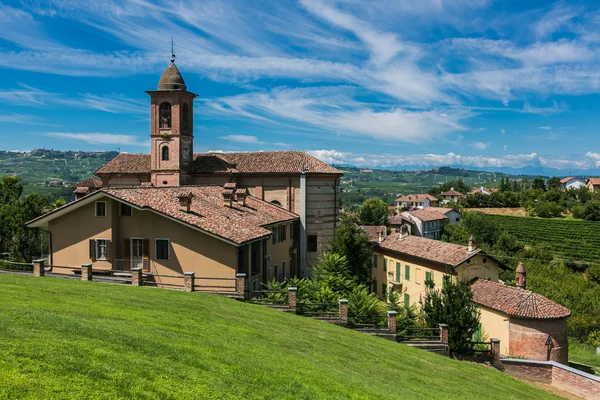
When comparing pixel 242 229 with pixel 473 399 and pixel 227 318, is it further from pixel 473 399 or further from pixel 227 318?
pixel 473 399

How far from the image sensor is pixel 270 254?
30734mm

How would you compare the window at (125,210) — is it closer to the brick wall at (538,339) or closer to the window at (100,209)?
the window at (100,209)

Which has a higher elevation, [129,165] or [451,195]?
[129,165]

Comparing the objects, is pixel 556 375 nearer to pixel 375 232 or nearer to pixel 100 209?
pixel 100 209

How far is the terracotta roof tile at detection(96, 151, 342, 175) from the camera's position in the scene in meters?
38.2

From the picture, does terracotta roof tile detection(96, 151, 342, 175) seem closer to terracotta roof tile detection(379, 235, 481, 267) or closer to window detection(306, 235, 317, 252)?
window detection(306, 235, 317, 252)

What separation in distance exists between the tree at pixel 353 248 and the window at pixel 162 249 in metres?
14.7

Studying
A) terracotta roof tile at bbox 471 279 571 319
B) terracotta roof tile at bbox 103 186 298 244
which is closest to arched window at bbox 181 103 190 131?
terracotta roof tile at bbox 103 186 298 244

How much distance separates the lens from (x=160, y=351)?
33.2ft

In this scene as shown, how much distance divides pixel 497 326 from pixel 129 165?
3305 cm

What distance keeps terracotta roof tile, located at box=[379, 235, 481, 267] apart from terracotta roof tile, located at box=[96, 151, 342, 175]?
9.97 m

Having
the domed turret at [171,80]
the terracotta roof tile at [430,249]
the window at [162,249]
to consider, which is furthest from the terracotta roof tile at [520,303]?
the domed turret at [171,80]

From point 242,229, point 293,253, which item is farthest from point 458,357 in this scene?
point 293,253

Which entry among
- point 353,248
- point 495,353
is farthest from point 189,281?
point 353,248
